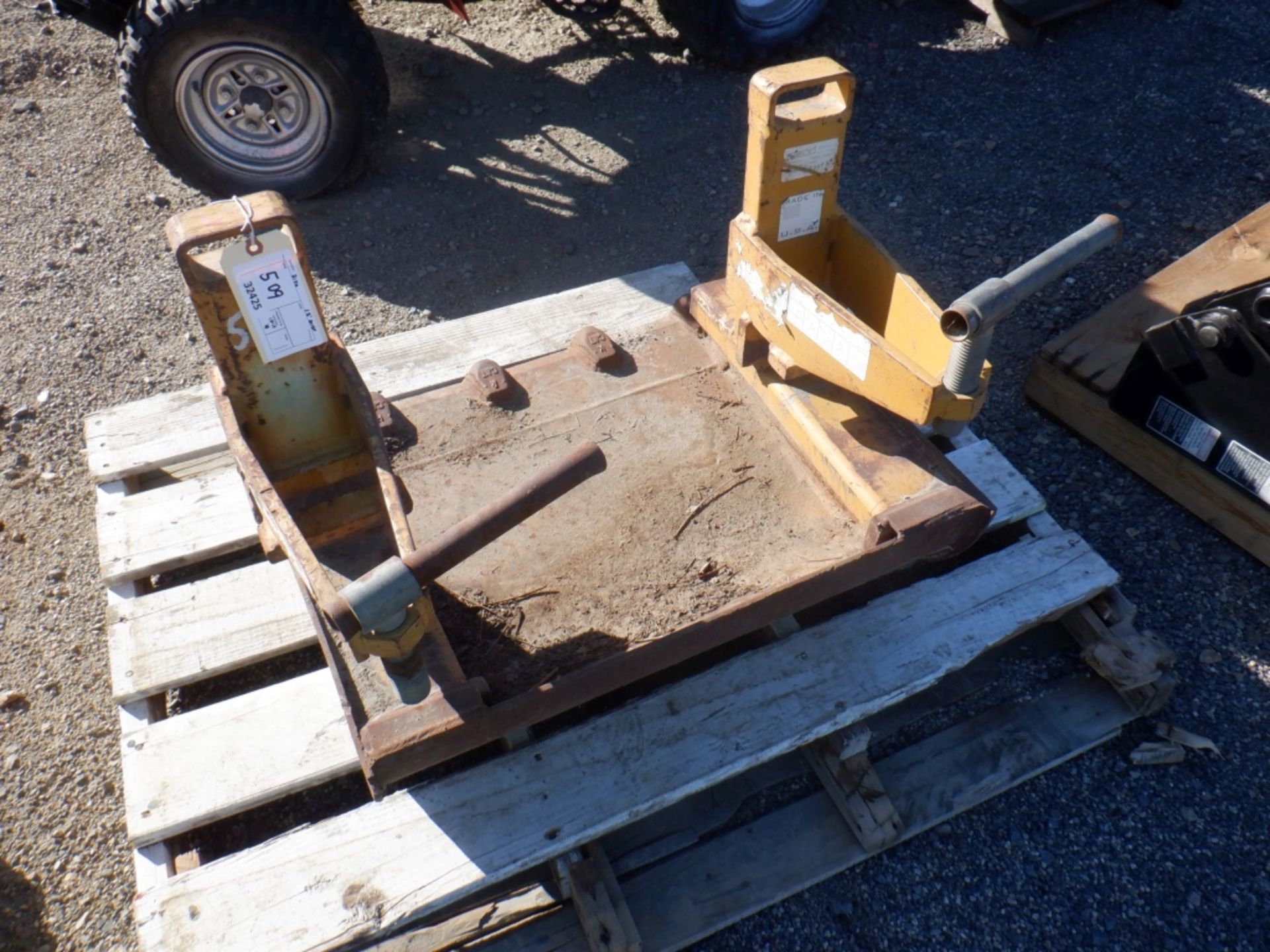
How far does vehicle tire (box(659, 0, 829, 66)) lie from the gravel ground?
164 millimetres

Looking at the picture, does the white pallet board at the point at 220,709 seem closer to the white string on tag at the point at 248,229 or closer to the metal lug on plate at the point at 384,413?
the metal lug on plate at the point at 384,413

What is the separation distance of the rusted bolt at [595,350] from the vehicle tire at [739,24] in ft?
7.74

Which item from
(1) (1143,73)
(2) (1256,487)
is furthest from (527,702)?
(1) (1143,73)

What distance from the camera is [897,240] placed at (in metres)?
3.60

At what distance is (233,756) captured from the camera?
77.3 inches

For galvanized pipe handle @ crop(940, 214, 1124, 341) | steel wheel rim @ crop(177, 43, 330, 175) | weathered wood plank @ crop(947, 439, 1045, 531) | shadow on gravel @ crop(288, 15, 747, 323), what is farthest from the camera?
shadow on gravel @ crop(288, 15, 747, 323)

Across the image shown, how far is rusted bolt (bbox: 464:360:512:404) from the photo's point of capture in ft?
7.55

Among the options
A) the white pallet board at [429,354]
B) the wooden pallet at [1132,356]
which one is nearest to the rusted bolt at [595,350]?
the white pallet board at [429,354]

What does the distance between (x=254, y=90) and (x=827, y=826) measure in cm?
310

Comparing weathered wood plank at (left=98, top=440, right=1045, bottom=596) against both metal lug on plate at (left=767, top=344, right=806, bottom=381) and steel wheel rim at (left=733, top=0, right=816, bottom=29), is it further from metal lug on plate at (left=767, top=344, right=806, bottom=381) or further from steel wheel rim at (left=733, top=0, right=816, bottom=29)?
steel wheel rim at (left=733, top=0, right=816, bottom=29)

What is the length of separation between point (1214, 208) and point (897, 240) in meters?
1.27

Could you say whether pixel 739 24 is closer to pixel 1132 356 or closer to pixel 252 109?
pixel 252 109

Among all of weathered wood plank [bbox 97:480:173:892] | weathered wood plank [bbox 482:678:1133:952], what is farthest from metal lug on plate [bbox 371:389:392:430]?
weathered wood plank [bbox 482:678:1133:952]

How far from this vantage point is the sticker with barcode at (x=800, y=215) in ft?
6.92
